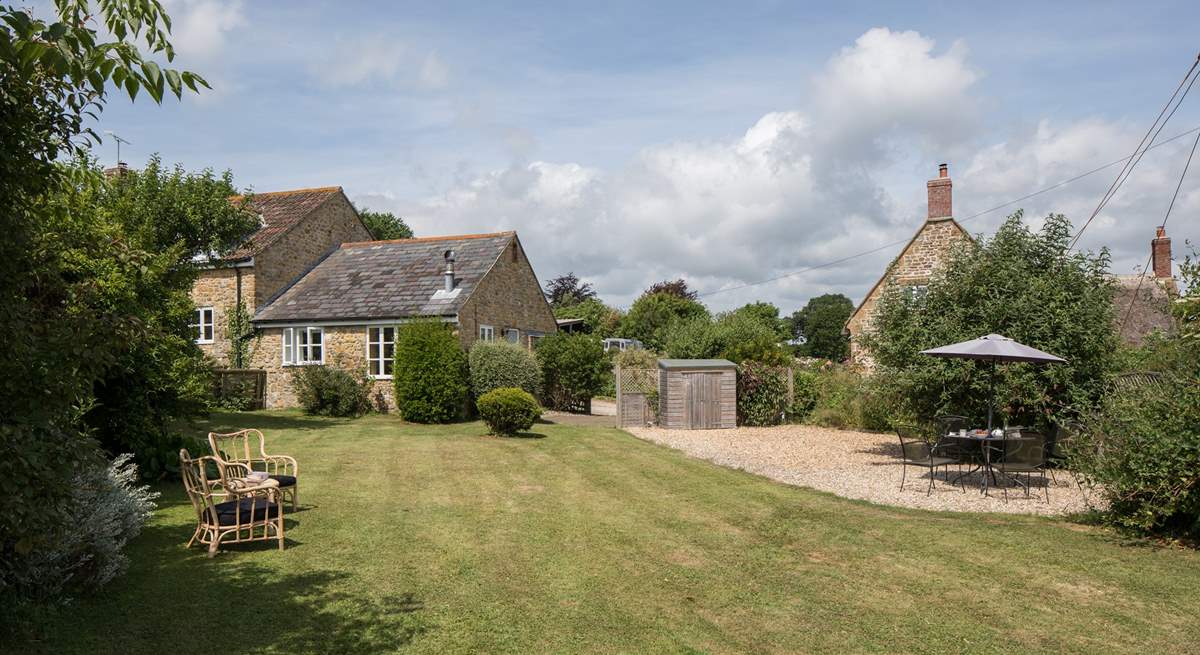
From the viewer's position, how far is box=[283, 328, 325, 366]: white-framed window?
83.1 ft

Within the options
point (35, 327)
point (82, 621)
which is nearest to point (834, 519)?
point (82, 621)

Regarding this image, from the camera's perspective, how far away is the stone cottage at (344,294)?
24562mm

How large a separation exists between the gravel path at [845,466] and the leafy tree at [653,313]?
28.3 meters

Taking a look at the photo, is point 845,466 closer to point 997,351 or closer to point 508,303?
point 997,351

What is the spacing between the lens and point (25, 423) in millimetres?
3611

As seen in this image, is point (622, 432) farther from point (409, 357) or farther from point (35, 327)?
point (35, 327)

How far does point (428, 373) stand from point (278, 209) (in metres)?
12.1

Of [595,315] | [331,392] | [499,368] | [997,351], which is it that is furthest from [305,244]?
[595,315]

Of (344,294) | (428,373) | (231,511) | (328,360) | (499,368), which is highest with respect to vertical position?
(344,294)

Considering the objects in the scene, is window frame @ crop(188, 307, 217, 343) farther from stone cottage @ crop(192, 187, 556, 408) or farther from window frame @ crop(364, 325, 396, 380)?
window frame @ crop(364, 325, 396, 380)

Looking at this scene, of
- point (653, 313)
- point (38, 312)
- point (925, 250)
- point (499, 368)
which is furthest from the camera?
point (653, 313)

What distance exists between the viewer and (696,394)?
21.3m

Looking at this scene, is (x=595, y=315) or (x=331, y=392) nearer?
(x=331, y=392)

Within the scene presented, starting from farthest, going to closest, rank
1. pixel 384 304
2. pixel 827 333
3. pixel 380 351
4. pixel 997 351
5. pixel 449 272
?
pixel 827 333, pixel 449 272, pixel 384 304, pixel 380 351, pixel 997 351
